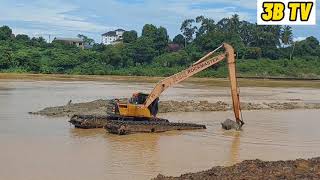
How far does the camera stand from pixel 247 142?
20.0 m

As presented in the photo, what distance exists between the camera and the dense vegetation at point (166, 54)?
286 feet

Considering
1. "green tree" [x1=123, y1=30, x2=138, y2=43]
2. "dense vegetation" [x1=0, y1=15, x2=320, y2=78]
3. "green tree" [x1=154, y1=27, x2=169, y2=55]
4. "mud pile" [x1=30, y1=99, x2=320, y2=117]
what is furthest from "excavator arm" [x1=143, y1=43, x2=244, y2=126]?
"green tree" [x1=123, y1=30, x2=138, y2=43]

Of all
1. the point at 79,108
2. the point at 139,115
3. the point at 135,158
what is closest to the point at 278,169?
the point at 135,158

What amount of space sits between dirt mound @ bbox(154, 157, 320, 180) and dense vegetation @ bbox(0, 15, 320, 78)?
2940 inches

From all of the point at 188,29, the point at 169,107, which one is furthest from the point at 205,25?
the point at 169,107

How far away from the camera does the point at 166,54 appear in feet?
324

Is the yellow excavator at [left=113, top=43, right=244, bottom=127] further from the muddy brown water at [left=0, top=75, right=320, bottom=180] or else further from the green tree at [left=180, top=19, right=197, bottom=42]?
the green tree at [left=180, top=19, right=197, bottom=42]

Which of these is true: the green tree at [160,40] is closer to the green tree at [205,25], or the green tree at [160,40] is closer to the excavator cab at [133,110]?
the green tree at [205,25]

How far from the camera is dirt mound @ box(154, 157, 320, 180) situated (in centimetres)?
964

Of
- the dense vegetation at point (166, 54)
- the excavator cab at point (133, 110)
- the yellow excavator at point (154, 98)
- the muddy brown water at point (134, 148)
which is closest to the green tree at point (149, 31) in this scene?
the dense vegetation at point (166, 54)

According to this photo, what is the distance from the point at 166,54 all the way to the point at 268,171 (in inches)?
3496

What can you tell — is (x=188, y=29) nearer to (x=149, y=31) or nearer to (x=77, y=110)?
(x=149, y=31)

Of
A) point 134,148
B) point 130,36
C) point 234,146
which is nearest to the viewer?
point 134,148

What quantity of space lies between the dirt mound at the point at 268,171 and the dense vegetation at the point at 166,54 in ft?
245
